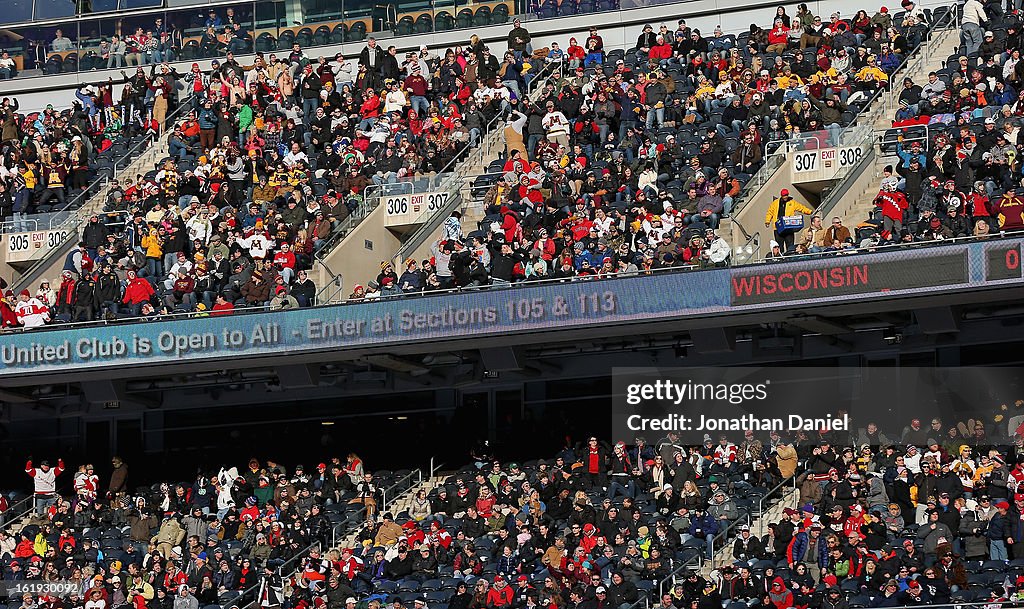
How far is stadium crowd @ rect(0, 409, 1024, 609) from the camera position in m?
22.7

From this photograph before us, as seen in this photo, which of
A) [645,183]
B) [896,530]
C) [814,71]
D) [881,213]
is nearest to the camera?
[896,530]

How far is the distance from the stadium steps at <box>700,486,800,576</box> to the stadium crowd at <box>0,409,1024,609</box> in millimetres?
83

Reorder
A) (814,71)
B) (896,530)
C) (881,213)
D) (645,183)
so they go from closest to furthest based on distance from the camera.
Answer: (896,530), (881,213), (645,183), (814,71)

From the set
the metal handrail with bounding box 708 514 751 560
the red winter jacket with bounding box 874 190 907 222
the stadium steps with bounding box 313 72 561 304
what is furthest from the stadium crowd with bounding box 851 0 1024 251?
the stadium steps with bounding box 313 72 561 304

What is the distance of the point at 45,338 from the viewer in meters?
27.9

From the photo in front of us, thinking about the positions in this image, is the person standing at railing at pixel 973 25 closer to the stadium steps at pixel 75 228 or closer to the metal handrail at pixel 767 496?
the metal handrail at pixel 767 496

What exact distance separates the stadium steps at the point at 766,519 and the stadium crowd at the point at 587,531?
8cm

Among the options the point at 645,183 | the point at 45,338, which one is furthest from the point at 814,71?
the point at 45,338

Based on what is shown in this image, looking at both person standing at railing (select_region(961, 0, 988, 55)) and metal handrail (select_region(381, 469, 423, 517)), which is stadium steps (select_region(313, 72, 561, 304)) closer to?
metal handrail (select_region(381, 469, 423, 517))

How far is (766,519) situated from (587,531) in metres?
2.17

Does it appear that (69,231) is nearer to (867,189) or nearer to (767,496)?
(867,189)

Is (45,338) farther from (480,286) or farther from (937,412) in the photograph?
(937,412)

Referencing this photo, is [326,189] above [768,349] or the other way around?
above

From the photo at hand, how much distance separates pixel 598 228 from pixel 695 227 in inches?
49.6
